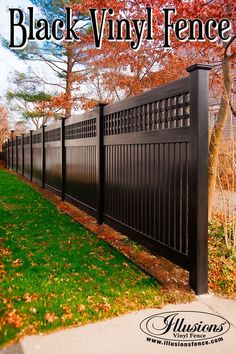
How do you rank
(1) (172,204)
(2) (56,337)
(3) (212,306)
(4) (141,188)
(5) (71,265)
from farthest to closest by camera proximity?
(4) (141,188), (5) (71,265), (1) (172,204), (3) (212,306), (2) (56,337)

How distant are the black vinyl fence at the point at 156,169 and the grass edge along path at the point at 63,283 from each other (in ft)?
1.27

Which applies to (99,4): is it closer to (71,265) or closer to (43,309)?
(71,265)

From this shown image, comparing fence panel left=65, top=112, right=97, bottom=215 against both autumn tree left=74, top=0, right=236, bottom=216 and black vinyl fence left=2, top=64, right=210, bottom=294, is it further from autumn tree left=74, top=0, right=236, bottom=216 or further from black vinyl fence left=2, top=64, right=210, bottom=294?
autumn tree left=74, top=0, right=236, bottom=216

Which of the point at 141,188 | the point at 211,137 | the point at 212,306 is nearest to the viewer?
the point at 212,306

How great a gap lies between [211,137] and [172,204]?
214 centimetres

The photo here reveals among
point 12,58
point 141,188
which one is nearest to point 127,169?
point 141,188

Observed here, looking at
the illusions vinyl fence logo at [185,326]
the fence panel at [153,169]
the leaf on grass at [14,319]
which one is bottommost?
the illusions vinyl fence logo at [185,326]

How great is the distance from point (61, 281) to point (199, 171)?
5.09 ft

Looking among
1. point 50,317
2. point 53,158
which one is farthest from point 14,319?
point 53,158

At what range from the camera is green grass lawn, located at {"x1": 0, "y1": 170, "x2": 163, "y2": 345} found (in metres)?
2.62

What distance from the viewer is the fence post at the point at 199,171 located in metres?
3.07

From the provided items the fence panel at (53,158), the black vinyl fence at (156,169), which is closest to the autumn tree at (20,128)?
the fence panel at (53,158)

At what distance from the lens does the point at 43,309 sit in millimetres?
2729

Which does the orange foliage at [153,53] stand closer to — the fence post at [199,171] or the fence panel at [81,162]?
the fence panel at [81,162]
